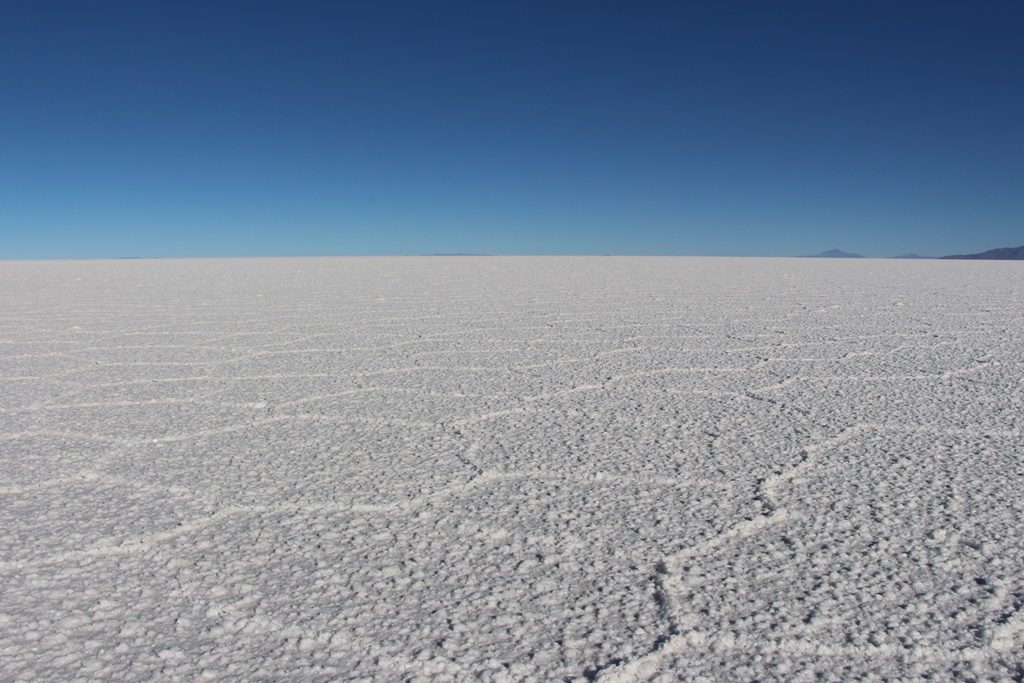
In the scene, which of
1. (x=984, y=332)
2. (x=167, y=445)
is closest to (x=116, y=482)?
(x=167, y=445)

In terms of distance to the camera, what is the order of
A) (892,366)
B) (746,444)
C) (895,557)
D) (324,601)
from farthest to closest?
1. (892,366)
2. (746,444)
3. (895,557)
4. (324,601)

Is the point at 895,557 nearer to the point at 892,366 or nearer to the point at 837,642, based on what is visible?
the point at 837,642

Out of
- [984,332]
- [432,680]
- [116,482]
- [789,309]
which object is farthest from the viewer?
[789,309]

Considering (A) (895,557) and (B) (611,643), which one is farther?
(A) (895,557)

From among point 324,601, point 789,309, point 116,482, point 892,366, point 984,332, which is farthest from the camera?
point 789,309

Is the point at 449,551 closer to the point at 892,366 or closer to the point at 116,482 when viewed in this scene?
the point at 116,482

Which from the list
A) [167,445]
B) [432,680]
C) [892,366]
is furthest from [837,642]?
[892,366]
